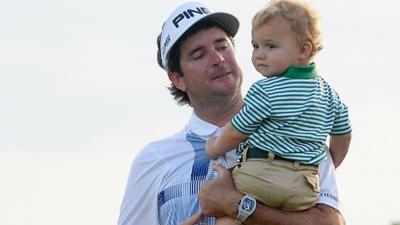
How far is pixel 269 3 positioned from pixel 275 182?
3.09 feet

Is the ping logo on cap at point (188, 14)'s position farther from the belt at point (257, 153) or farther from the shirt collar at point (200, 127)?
the belt at point (257, 153)

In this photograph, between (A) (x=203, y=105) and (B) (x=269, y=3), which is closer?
(B) (x=269, y=3)

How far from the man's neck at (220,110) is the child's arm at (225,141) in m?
0.48

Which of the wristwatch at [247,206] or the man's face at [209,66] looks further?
the man's face at [209,66]

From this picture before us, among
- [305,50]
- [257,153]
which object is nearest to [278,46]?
[305,50]

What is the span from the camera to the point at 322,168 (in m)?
8.67

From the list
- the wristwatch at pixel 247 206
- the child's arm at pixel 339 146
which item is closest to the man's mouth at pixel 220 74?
the child's arm at pixel 339 146

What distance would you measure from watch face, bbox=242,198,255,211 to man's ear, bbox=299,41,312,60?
0.80 m

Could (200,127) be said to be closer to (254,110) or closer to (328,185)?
(328,185)

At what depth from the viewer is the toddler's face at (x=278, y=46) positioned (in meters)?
8.20

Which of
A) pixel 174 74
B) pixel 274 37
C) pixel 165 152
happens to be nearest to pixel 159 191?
pixel 165 152

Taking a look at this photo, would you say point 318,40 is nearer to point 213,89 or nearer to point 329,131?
point 329,131

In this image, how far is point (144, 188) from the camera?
9492mm

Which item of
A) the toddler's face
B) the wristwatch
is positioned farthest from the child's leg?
the toddler's face
